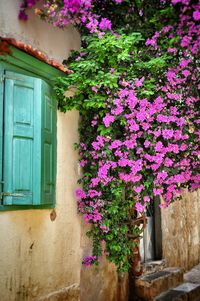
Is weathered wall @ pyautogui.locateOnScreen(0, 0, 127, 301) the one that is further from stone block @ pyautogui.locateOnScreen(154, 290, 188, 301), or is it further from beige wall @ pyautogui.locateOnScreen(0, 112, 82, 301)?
stone block @ pyautogui.locateOnScreen(154, 290, 188, 301)

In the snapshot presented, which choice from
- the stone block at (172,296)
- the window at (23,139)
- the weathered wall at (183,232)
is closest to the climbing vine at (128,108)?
the window at (23,139)

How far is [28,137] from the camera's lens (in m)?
4.87

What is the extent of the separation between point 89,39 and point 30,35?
0.91m

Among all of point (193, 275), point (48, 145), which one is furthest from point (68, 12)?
point (193, 275)

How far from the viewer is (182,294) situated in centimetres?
732

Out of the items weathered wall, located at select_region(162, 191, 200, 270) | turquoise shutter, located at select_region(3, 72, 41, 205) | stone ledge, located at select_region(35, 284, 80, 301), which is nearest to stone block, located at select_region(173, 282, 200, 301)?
weathered wall, located at select_region(162, 191, 200, 270)

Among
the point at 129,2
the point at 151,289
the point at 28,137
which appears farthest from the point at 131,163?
the point at 151,289

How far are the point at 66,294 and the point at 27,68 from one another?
3260 mm

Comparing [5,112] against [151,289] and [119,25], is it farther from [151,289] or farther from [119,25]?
[151,289]

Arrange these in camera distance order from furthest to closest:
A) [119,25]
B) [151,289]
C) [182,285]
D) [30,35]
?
[182,285]
[151,289]
[119,25]
[30,35]

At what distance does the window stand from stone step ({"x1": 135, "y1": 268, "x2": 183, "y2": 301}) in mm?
3393

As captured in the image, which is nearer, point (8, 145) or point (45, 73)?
point (8, 145)

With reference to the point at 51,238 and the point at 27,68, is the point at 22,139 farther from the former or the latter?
the point at 51,238

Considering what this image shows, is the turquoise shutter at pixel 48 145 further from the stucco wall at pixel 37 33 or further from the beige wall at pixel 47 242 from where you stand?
the stucco wall at pixel 37 33
